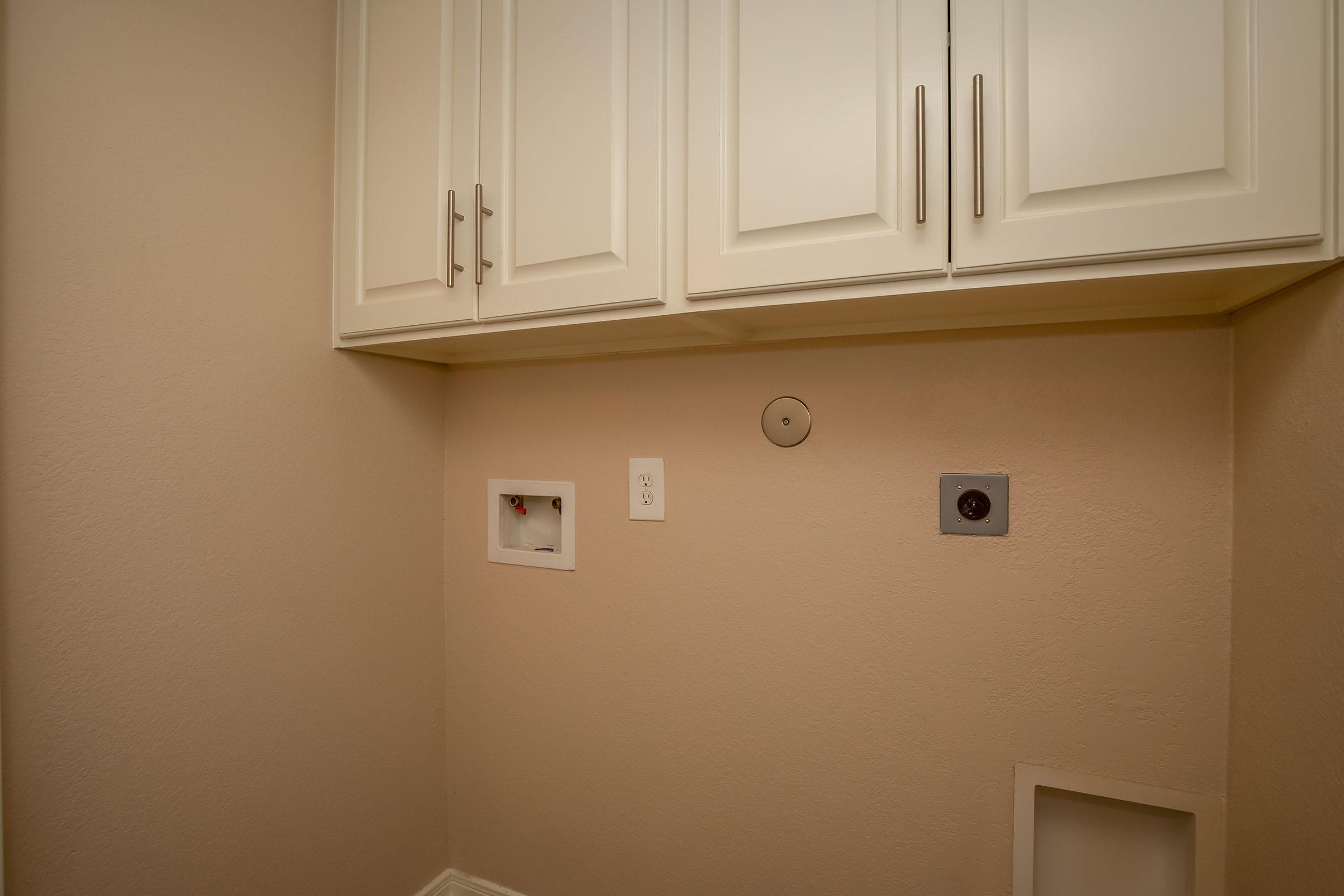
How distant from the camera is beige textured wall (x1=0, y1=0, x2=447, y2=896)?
34.7 inches

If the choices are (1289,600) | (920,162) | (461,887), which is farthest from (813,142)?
(461,887)

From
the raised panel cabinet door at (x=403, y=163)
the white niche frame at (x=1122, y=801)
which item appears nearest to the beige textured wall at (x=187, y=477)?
the raised panel cabinet door at (x=403, y=163)

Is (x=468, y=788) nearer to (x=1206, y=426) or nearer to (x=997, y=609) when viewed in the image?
(x=997, y=609)

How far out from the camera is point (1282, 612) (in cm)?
83

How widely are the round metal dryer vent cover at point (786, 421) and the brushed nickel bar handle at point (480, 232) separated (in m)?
0.61

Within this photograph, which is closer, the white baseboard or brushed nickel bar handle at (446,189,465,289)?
brushed nickel bar handle at (446,189,465,289)

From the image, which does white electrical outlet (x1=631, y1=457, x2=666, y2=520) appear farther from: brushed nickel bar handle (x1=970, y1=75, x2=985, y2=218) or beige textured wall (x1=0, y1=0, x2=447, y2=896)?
brushed nickel bar handle (x1=970, y1=75, x2=985, y2=218)

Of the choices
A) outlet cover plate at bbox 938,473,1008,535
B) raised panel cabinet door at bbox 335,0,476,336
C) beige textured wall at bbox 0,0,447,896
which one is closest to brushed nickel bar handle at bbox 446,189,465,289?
raised panel cabinet door at bbox 335,0,476,336

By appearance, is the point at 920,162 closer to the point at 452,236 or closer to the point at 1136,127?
the point at 1136,127

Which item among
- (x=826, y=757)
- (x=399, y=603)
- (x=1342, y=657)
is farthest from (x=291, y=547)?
(x=1342, y=657)

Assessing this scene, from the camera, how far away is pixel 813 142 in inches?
34.3

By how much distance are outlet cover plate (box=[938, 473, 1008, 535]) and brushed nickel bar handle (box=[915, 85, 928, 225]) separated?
1.66 ft

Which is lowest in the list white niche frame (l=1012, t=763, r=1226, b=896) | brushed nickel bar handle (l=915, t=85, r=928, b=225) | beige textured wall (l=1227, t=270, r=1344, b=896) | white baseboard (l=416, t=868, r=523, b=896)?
white baseboard (l=416, t=868, r=523, b=896)

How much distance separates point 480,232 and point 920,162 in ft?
2.45
